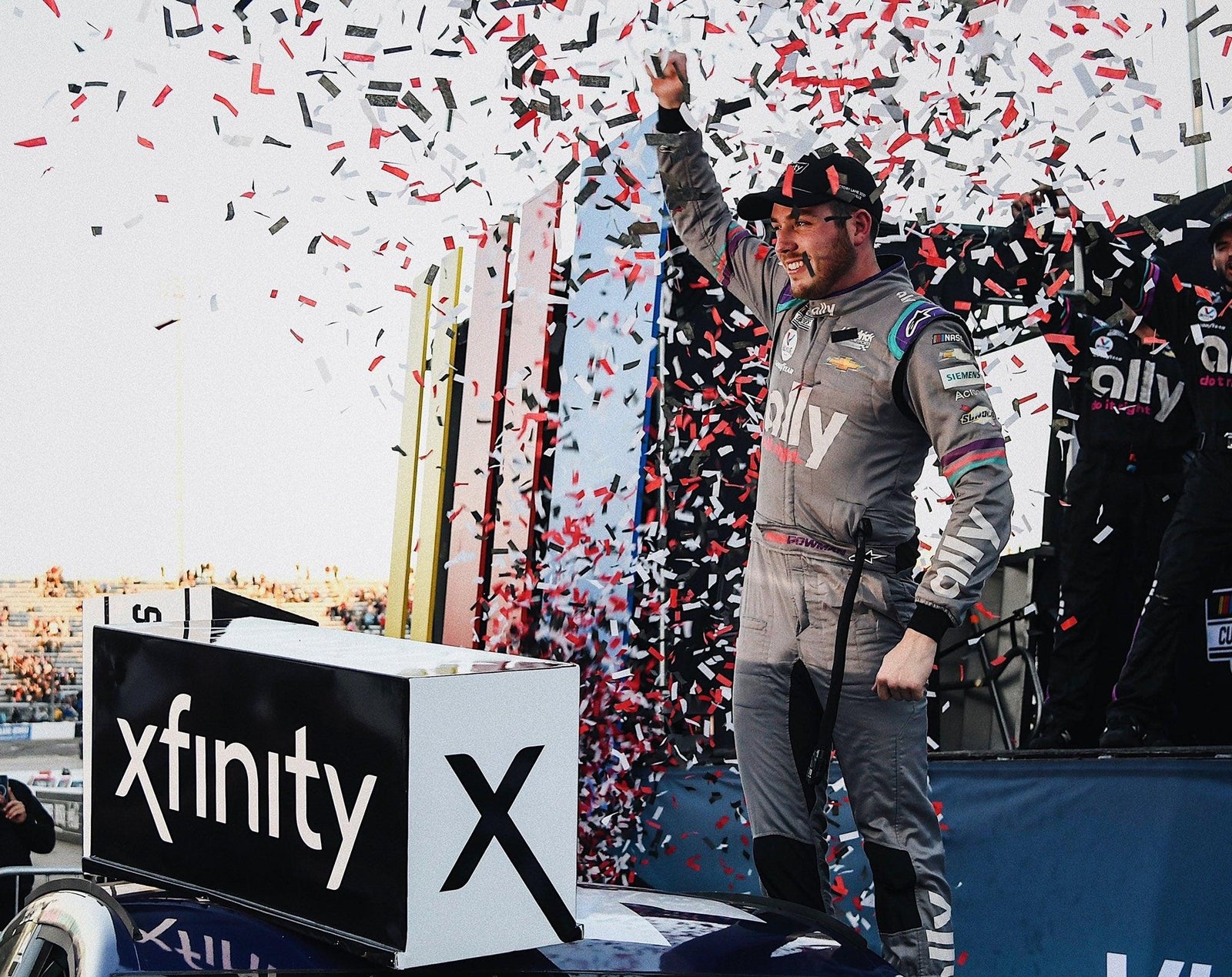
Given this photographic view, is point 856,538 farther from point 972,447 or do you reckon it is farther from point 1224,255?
point 1224,255

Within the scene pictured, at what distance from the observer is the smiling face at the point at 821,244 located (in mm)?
3352

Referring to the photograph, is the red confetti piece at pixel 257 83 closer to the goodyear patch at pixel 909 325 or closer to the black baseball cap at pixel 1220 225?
the goodyear patch at pixel 909 325

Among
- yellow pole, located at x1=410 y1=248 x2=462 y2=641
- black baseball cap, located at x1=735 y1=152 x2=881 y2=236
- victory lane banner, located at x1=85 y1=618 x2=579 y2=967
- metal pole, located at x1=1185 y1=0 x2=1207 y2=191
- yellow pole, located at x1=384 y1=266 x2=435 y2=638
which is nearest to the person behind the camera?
victory lane banner, located at x1=85 y1=618 x2=579 y2=967

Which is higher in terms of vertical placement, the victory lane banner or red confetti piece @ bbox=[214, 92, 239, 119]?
red confetti piece @ bbox=[214, 92, 239, 119]

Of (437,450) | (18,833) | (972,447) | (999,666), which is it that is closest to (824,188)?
(972,447)

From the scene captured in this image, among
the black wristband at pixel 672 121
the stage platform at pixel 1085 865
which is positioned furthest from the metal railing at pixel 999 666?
the black wristband at pixel 672 121

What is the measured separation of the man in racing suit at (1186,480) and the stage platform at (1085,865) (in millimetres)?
1012

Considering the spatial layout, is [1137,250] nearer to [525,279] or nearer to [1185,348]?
[1185,348]

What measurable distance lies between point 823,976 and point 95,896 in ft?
3.54

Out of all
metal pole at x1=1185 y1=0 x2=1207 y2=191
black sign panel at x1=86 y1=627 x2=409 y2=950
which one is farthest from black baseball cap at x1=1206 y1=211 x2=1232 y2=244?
black sign panel at x1=86 y1=627 x2=409 y2=950

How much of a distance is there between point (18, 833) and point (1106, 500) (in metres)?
5.10

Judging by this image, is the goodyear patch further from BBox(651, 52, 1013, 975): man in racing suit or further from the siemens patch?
the siemens patch

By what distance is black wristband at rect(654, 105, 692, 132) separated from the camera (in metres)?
3.51

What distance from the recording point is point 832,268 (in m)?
3.38
